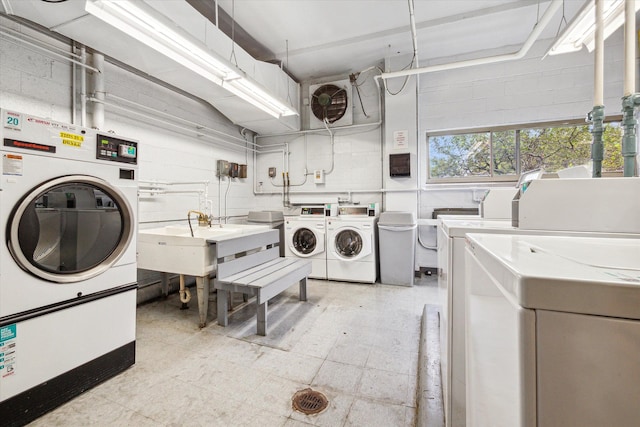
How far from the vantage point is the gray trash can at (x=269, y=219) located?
166 inches

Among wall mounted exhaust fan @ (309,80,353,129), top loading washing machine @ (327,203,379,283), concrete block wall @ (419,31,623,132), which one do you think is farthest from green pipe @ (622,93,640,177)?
wall mounted exhaust fan @ (309,80,353,129)

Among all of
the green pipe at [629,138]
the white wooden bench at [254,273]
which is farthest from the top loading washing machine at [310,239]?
the green pipe at [629,138]

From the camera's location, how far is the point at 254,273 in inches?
100

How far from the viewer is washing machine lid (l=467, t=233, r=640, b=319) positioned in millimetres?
322

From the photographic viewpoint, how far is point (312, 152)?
477 centimetres

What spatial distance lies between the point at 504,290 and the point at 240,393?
67.0 inches

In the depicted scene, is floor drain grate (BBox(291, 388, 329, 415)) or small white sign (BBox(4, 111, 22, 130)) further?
floor drain grate (BBox(291, 388, 329, 415))

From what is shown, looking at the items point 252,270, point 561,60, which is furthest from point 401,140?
A: point 252,270

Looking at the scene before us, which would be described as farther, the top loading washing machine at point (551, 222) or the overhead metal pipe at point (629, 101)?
the overhead metal pipe at point (629, 101)

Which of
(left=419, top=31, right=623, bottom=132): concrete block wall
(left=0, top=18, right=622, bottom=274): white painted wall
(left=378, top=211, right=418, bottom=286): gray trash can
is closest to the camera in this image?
(left=0, top=18, right=622, bottom=274): white painted wall

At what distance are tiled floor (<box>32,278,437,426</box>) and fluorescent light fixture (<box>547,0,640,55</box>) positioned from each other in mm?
2566

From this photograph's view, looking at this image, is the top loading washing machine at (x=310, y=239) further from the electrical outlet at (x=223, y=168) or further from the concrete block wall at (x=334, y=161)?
the electrical outlet at (x=223, y=168)

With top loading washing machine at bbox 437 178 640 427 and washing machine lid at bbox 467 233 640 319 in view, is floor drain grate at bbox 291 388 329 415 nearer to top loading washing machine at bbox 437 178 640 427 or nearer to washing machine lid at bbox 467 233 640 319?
top loading washing machine at bbox 437 178 640 427

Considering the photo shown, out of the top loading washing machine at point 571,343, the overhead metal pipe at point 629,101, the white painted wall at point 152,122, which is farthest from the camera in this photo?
the white painted wall at point 152,122
